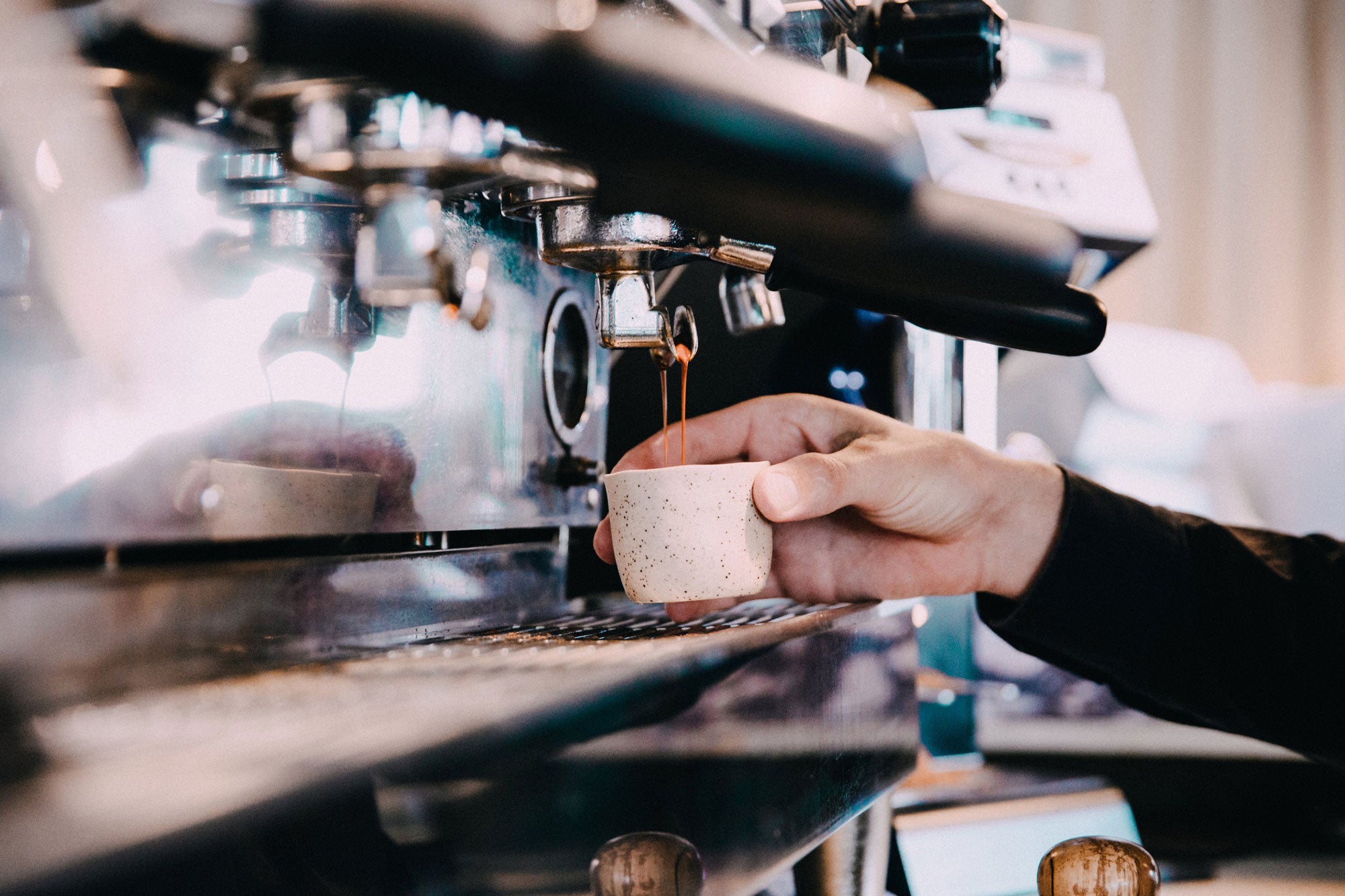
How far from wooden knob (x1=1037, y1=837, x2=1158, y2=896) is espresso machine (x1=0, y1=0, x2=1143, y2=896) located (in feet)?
0.27

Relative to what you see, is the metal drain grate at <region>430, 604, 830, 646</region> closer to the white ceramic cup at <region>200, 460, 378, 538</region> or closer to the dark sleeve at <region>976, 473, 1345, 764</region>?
the white ceramic cup at <region>200, 460, 378, 538</region>

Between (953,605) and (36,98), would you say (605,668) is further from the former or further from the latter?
(953,605)

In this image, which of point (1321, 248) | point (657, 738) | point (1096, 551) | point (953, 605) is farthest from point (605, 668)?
point (1321, 248)

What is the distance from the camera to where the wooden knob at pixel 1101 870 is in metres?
0.37

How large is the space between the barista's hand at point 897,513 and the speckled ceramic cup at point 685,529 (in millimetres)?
123

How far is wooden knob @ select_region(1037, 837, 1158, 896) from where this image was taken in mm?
370

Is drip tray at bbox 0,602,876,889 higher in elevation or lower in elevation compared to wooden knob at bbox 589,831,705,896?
higher

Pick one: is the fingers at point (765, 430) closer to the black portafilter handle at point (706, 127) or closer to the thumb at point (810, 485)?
the thumb at point (810, 485)

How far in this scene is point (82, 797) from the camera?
16cm

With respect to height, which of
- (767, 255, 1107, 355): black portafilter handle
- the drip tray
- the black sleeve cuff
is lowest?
the black sleeve cuff

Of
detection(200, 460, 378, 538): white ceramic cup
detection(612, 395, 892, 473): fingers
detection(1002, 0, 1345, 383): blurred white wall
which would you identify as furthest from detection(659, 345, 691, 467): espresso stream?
detection(1002, 0, 1345, 383): blurred white wall

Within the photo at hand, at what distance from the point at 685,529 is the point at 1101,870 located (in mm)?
193

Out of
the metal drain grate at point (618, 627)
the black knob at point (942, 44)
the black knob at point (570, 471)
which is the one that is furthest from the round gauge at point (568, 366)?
the black knob at point (942, 44)

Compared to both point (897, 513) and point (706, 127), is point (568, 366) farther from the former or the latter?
point (706, 127)
